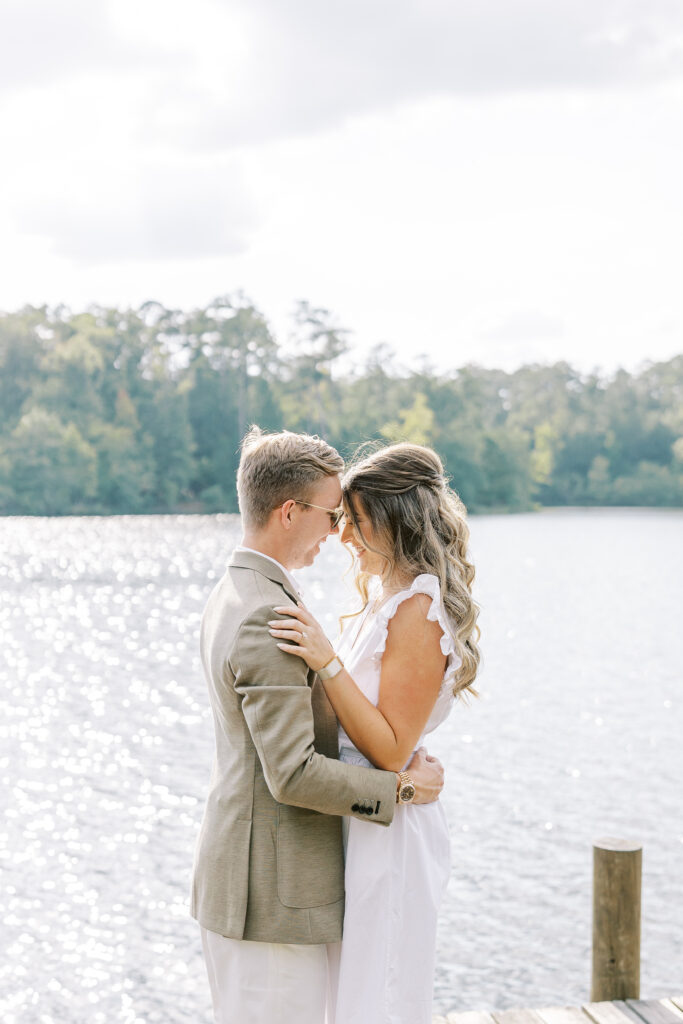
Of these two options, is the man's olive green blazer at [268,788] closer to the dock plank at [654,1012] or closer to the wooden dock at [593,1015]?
the wooden dock at [593,1015]

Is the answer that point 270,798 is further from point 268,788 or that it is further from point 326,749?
point 326,749

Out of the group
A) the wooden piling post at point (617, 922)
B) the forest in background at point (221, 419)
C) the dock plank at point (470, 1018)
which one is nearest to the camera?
the dock plank at point (470, 1018)

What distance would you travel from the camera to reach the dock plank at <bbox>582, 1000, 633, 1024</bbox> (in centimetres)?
443

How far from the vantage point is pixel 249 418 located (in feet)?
255

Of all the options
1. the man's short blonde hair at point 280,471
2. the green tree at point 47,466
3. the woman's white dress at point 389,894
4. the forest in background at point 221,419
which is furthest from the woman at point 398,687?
the green tree at point 47,466

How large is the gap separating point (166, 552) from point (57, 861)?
37874 mm

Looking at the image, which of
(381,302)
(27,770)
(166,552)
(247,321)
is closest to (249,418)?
(247,321)

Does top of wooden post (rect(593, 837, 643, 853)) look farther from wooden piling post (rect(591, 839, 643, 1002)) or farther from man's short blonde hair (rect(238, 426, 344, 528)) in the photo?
man's short blonde hair (rect(238, 426, 344, 528))

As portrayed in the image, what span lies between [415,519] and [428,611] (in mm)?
240

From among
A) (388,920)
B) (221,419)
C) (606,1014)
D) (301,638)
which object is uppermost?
(221,419)

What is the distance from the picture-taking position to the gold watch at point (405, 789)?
2.60 metres

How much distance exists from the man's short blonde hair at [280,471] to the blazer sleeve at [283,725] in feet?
0.90

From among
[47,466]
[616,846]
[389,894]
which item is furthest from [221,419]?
[389,894]

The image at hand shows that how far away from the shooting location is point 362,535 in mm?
2732
